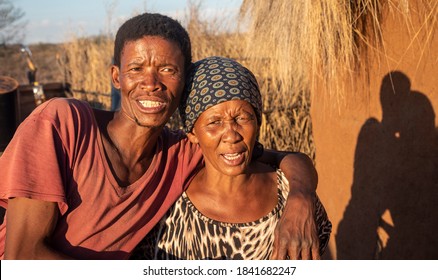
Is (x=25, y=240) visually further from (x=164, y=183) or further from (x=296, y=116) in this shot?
(x=296, y=116)

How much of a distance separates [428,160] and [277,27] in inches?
53.8

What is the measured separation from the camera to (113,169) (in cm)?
215

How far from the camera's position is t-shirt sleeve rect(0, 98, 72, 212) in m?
1.85

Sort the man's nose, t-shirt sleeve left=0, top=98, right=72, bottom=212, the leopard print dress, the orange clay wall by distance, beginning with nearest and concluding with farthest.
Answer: t-shirt sleeve left=0, top=98, right=72, bottom=212 < the man's nose < the leopard print dress < the orange clay wall

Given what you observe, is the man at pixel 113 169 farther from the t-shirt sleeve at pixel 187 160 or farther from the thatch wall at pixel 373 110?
the thatch wall at pixel 373 110

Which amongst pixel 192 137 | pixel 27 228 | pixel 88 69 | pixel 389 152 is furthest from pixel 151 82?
pixel 88 69

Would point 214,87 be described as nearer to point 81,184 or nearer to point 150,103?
point 150,103

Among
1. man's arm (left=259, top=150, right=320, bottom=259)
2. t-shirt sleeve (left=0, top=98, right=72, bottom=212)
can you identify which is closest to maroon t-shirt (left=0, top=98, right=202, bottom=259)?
t-shirt sleeve (left=0, top=98, right=72, bottom=212)

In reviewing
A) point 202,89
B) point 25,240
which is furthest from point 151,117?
point 25,240

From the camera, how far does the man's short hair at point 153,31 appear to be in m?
2.15

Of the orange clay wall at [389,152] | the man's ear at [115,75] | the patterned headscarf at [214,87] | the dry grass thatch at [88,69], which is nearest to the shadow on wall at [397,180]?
the orange clay wall at [389,152]

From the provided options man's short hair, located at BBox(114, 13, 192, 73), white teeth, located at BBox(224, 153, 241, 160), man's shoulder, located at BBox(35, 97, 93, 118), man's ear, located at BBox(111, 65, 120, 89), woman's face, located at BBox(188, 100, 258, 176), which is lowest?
white teeth, located at BBox(224, 153, 241, 160)

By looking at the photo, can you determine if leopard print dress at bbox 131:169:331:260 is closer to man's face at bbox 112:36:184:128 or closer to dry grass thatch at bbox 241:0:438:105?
man's face at bbox 112:36:184:128

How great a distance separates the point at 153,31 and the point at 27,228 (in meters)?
0.84
